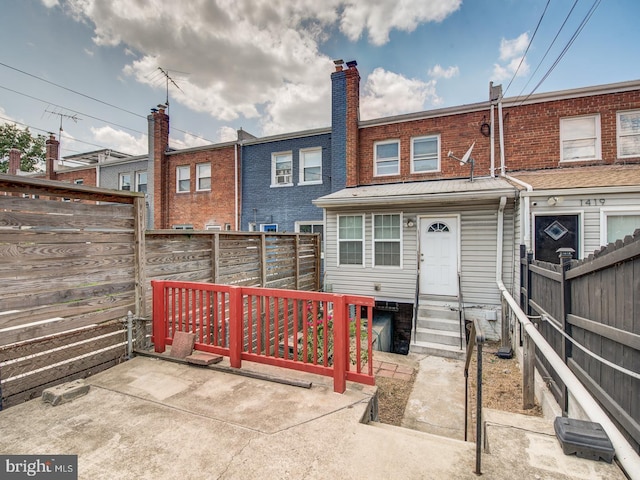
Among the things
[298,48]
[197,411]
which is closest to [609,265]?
[197,411]

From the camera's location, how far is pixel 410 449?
7.26 ft

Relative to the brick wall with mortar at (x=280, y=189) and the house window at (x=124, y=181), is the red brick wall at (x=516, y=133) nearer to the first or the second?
the brick wall with mortar at (x=280, y=189)

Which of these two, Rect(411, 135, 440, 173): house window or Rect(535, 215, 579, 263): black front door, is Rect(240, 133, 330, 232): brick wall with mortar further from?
Rect(535, 215, 579, 263): black front door

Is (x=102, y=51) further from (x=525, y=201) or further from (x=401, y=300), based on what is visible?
(x=525, y=201)

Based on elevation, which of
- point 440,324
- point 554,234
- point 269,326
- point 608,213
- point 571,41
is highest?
point 571,41

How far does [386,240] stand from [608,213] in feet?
15.2

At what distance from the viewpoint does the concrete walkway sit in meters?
1.99

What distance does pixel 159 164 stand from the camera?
45.6 ft

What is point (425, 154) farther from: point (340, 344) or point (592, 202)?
point (340, 344)

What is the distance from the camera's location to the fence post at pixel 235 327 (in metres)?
3.57

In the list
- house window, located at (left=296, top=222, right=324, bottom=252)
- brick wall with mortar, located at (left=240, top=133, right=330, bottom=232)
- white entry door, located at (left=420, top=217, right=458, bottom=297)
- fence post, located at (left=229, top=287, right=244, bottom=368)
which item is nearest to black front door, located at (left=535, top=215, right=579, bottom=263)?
white entry door, located at (left=420, top=217, right=458, bottom=297)

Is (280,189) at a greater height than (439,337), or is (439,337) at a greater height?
(280,189)

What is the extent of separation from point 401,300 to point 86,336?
22.0 feet

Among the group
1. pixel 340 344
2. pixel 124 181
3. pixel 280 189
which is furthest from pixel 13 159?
pixel 340 344
